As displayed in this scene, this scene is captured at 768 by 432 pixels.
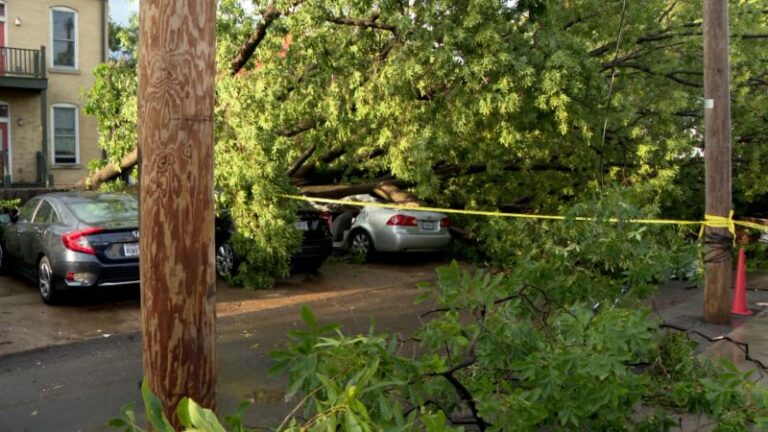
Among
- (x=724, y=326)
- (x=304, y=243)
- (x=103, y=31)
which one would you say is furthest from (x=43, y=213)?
(x=103, y=31)

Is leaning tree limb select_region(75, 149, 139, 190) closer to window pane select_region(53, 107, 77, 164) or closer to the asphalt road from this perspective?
the asphalt road

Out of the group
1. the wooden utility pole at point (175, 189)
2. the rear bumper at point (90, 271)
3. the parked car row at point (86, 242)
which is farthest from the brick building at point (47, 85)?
the wooden utility pole at point (175, 189)

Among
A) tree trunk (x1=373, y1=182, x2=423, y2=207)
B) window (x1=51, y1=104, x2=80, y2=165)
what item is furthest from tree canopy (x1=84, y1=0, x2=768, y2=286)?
window (x1=51, y1=104, x2=80, y2=165)

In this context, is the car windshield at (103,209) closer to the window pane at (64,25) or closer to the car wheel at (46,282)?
the car wheel at (46,282)

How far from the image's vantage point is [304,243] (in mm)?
11828

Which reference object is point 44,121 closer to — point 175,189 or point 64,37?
point 64,37

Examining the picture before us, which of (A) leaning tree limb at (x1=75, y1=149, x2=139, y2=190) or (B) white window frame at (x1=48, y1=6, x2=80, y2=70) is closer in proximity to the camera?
(A) leaning tree limb at (x1=75, y1=149, x2=139, y2=190)

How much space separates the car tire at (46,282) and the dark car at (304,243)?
101 inches

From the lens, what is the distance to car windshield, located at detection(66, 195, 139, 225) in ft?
31.1

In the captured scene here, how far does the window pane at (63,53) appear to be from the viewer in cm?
2334

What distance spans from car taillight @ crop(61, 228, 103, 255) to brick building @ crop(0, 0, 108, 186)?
1401 centimetres

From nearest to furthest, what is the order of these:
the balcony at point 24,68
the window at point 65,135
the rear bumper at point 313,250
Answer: the rear bumper at point 313,250 → the balcony at point 24,68 → the window at point 65,135

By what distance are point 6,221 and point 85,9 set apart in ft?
47.8

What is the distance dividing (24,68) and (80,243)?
16075 mm
